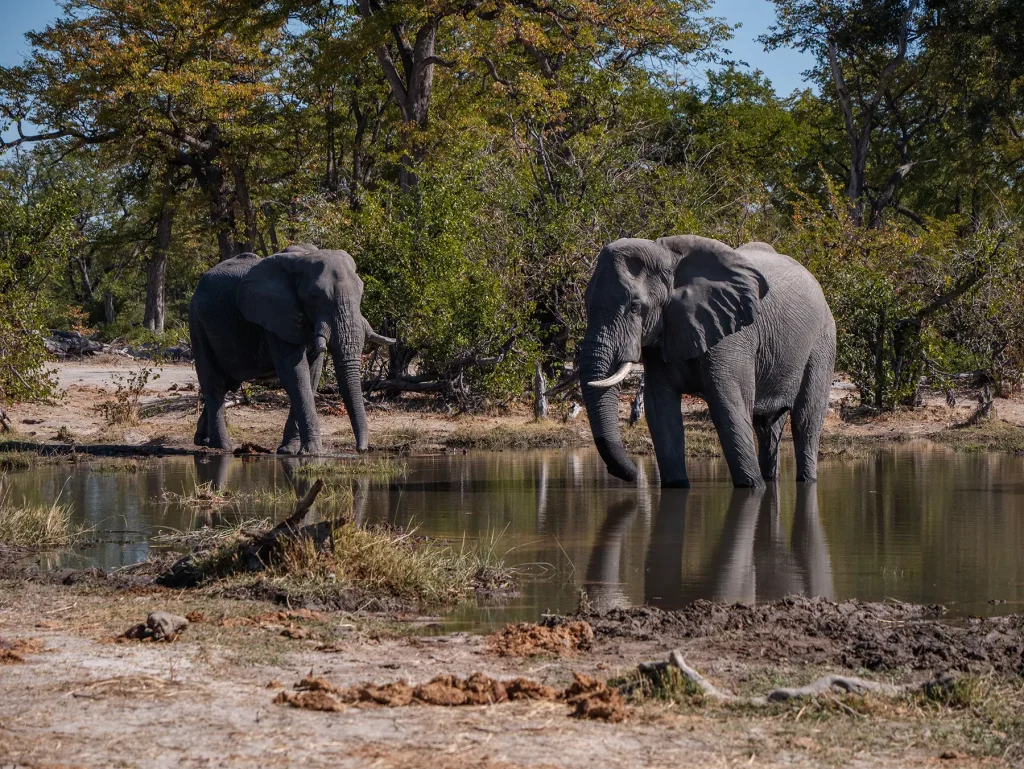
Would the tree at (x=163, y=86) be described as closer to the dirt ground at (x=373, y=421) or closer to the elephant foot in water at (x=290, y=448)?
the dirt ground at (x=373, y=421)

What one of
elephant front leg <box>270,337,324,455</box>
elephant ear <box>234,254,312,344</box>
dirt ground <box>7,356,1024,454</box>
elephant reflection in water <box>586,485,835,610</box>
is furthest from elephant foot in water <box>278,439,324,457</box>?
elephant reflection in water <box>586,485,835,610</box>

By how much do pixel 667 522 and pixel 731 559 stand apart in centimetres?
212

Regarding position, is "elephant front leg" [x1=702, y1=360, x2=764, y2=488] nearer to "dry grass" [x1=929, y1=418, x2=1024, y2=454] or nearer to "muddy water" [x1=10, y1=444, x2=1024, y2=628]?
"muddy water" [x1=10, y1=444, x2=1024, y2=628]

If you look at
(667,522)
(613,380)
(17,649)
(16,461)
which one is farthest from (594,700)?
(16,461)

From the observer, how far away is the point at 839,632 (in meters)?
7.22

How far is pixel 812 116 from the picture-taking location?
156 feet

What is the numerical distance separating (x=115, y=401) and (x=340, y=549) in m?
17.1

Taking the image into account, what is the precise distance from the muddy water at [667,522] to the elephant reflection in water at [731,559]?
19 millimetres

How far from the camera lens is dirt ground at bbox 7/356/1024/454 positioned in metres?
21.8

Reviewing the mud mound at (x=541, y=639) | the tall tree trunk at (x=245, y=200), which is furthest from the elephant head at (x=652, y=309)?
the tall tree trunk at (x=245, y=200)

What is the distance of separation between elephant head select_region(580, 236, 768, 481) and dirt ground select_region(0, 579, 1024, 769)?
6.13m

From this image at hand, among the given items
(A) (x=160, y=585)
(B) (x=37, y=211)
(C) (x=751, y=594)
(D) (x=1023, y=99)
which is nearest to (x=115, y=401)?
(B) (x=37, y=211)

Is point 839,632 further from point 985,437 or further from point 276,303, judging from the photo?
point 985,437

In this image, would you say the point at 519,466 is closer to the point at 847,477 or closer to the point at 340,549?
the point at 847,477
